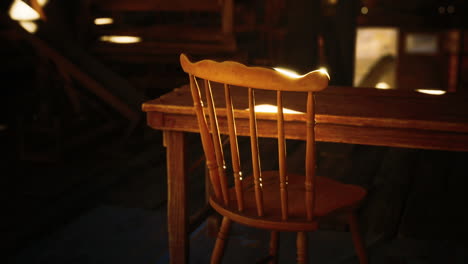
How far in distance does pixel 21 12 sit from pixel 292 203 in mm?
2431

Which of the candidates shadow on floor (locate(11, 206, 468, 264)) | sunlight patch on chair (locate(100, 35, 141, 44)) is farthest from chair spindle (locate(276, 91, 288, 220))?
sunlight patch on chair (locate(100, 35, 141, 44))

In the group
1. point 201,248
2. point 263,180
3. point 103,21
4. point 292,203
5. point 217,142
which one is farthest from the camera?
point 103,21

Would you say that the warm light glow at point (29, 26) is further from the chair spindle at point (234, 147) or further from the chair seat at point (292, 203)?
the chair spindle at point (234, 147)

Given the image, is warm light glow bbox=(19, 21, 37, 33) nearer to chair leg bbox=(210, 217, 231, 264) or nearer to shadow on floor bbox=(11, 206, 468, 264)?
shadow on floor bbox=(11, 206, 468, 264)

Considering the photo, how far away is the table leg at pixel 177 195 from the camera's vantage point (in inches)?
80.7

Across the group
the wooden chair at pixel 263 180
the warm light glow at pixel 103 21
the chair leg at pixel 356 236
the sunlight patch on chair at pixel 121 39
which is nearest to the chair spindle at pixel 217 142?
the wooden chair at pixel 263 180

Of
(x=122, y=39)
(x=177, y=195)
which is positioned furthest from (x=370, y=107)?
(x=122, y=39)

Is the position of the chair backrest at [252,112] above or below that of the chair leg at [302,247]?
above

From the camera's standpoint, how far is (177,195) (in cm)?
212

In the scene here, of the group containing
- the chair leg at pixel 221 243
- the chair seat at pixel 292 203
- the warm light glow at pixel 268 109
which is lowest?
the chair leg at pixel 221 243

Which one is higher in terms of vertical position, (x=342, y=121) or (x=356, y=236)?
(x=342, y=121)

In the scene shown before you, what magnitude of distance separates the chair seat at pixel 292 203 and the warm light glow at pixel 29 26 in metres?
2.04

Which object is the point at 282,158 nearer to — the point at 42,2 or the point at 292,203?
the point at 292,203

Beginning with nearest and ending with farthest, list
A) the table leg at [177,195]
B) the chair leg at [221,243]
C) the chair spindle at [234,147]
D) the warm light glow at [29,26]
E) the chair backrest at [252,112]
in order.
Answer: the chair backrest at [252,112], the chair spindle at [234,147], the chair leg at [221,243], the table leg at [177,195], the warm light glow at [29,26]
